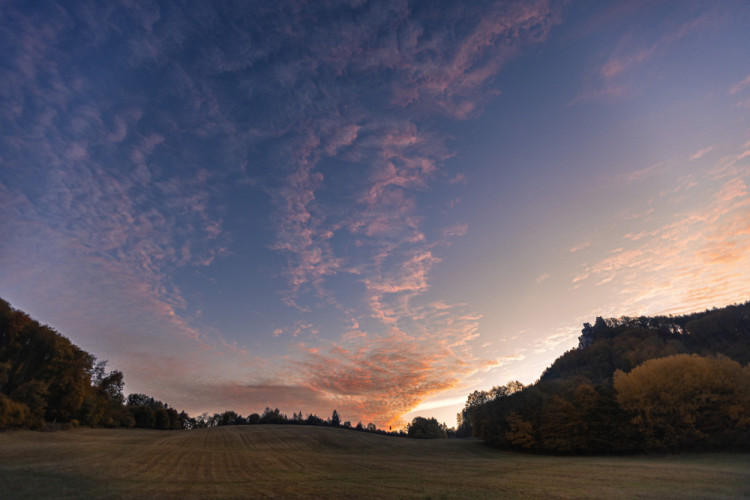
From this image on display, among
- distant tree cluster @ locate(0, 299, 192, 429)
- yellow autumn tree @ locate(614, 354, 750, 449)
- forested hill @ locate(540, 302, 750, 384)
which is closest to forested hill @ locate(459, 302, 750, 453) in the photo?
yellow autumn tree @ locate(614, 354, 750, 449)

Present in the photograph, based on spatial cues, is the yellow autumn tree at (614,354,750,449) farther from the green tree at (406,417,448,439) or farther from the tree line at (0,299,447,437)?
the tree line at (0,299,447,437)

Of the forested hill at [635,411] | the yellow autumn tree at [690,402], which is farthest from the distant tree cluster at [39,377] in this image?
the yellow autumn tree at [690,402]

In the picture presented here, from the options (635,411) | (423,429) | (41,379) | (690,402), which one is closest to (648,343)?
(635,411)

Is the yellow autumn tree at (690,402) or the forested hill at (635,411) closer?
the yellow autumn tree at (690,402)

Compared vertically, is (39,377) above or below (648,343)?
below

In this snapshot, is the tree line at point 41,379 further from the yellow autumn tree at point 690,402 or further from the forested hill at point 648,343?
the forested hill at point 648,343

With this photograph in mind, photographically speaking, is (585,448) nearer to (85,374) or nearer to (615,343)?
(615,343)

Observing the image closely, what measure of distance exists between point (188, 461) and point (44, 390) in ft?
142

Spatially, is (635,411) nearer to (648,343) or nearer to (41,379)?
(648,343)

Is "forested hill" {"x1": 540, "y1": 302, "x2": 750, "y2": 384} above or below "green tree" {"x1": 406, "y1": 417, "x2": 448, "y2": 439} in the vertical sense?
above

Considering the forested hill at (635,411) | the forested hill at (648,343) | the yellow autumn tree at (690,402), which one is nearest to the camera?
the yellow autumn tree at (690,402)

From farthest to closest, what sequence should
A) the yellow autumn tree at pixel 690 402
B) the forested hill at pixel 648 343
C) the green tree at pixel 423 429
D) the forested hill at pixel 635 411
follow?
the green tree at pixel 423 429 < the forested hill at pixel 648 343 < the forested hill at pixel 635 411 < the yellow autumn tree at pixel 690 402

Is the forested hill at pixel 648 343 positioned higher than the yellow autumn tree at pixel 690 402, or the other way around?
the forested hill at pixel 648 343

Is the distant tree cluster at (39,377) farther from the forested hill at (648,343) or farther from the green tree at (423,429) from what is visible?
the forested hill at (648,343)
